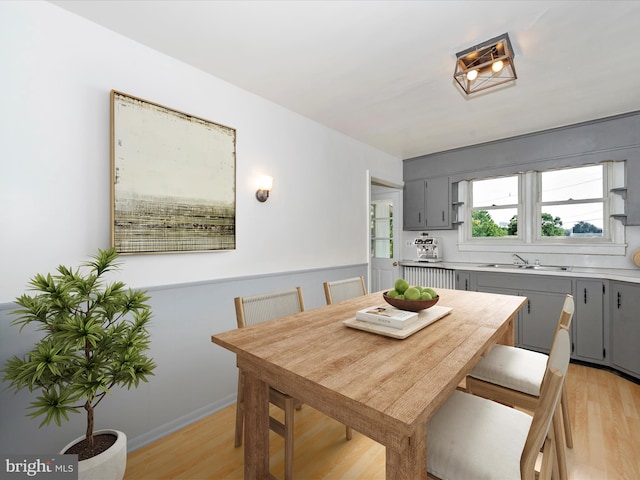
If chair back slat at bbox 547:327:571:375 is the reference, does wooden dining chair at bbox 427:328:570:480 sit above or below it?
below

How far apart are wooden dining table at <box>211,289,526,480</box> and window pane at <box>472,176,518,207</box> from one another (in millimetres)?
2716

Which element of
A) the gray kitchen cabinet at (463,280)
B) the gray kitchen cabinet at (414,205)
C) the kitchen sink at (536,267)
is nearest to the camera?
the kitchen sink at (536,267)

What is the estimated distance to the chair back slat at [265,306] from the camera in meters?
1.64

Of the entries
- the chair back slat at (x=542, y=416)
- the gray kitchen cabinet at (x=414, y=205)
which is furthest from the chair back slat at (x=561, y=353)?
the gray kitchen cabinet at (x=414, y=205)

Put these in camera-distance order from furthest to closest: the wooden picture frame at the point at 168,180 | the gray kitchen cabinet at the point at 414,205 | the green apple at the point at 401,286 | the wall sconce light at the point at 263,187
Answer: the gray kitchen cabinet at the point at 414,205
the wall sconce light at the point at 263,187
the wooden picture frame at the point at 168,180
the green apple at the point at 401,286

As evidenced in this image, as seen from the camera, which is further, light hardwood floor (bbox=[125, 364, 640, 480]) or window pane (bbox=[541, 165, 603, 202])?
window pane (bbox=[541, 165, 603, 202])

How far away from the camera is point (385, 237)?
4.77 metres

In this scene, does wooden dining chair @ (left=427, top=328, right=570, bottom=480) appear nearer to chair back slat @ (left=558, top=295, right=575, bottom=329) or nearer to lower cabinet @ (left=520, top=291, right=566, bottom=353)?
chair back slat @ (left=558, top=295, right=575, bottom=329)

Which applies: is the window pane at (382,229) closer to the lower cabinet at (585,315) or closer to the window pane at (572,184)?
the lower cabinet at (585,315)

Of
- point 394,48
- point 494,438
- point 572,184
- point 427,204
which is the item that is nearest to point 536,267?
point 572,184

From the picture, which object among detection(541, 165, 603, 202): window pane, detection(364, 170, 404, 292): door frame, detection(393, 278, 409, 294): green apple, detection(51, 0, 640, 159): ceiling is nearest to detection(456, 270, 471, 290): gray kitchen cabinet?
detection(364, 170, 404, 292): door frame

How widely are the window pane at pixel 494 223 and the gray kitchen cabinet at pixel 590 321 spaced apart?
103cm

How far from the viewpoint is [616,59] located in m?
2.06

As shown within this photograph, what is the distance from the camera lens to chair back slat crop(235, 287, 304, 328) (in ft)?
5.39
